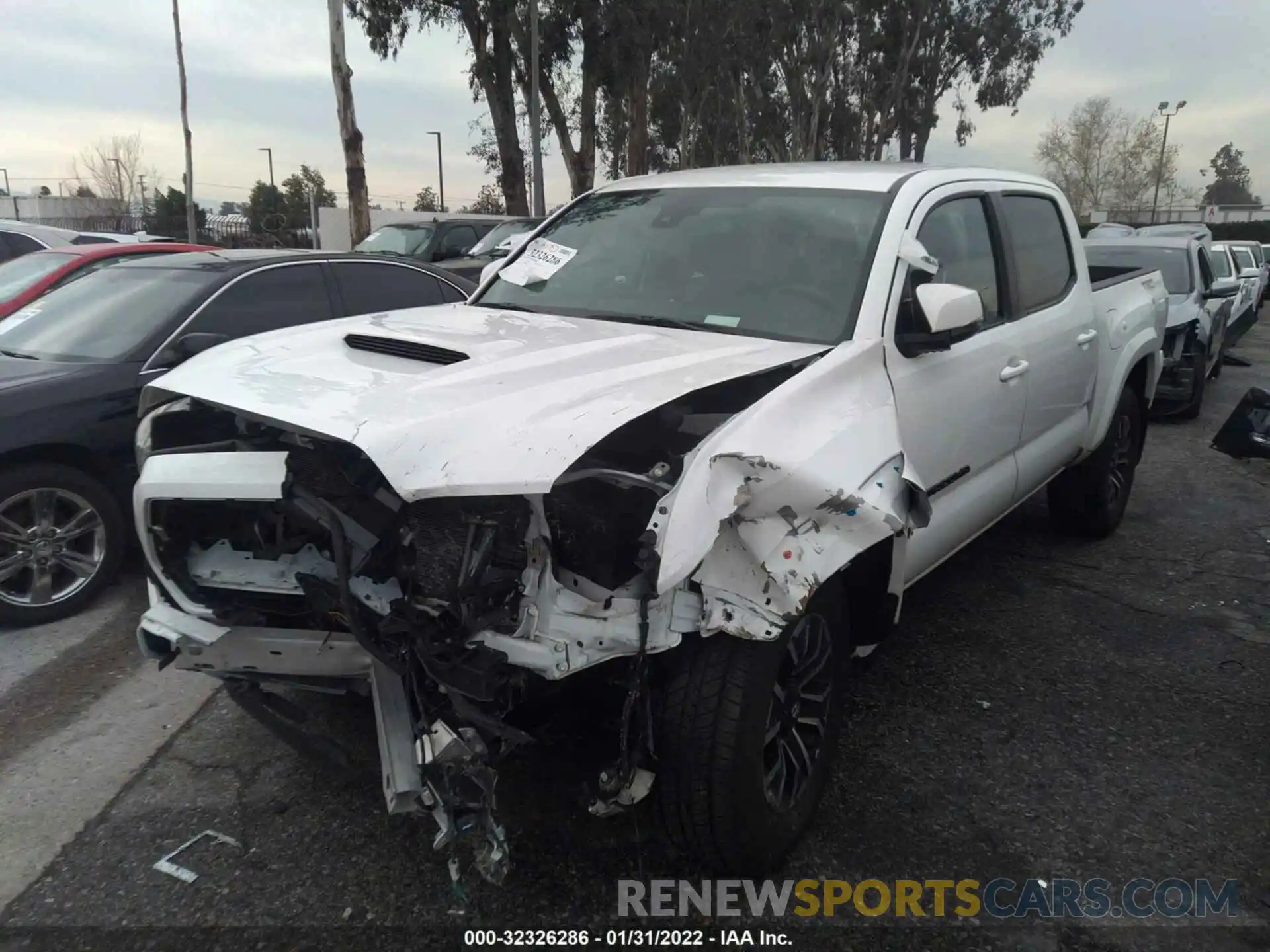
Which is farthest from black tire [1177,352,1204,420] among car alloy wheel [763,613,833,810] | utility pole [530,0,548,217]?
utility pole [530,0,548,217]

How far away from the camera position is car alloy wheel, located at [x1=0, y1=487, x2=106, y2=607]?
435 centimetres

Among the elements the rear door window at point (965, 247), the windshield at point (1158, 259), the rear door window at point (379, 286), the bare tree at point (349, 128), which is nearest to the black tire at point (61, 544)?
the rear door window at point (379, 286)

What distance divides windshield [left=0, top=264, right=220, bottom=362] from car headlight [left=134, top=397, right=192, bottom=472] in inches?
81.8

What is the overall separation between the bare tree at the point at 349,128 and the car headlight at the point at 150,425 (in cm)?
1455

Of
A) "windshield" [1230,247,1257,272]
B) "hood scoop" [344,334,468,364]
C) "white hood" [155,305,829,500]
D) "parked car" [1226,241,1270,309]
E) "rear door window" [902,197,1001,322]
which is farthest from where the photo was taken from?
"parked car" [1226,241,1270,309]

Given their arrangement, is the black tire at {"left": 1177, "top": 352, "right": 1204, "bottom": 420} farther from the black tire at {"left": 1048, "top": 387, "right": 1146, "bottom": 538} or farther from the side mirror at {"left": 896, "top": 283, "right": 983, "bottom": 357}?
the side mirror at {"left": 896, "top": 283, "right": 983, "bottom": 357}

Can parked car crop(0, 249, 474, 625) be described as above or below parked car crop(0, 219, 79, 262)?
below

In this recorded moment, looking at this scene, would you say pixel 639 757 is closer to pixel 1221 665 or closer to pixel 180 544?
pixel 180 544

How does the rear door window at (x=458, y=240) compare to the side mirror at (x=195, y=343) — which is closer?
the side mirror at (x=195, y=343)

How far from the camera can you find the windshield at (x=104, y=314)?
4.95 metres

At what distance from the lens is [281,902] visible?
2.62 metres

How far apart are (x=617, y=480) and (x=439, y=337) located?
1103mm

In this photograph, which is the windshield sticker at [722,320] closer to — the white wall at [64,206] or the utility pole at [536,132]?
the utility pole at [536,132]

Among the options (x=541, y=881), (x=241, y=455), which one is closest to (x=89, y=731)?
(x=241, y=455)
